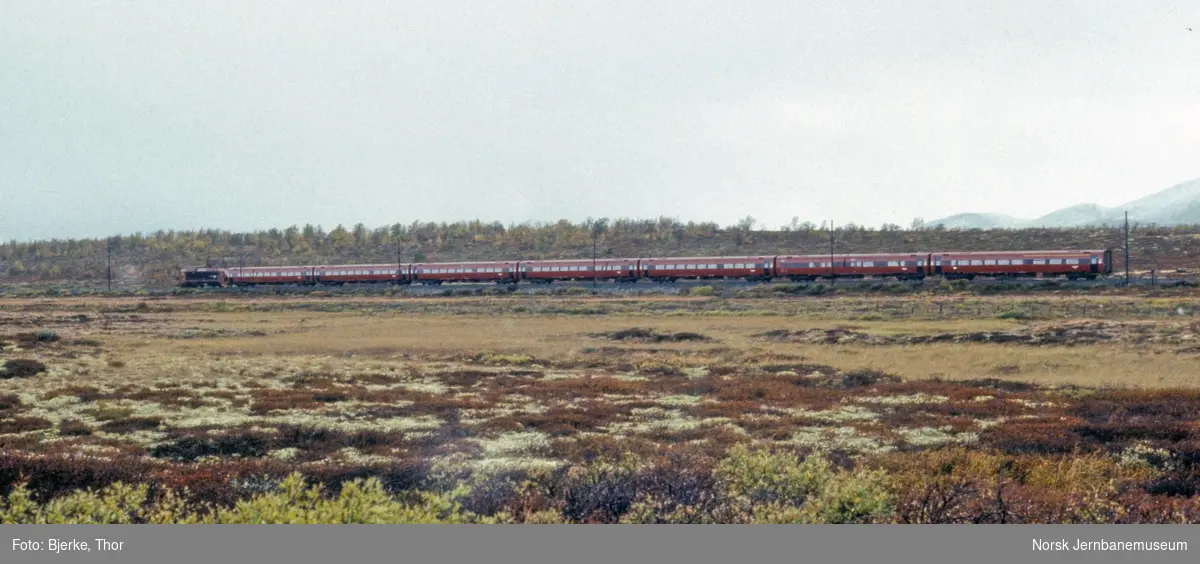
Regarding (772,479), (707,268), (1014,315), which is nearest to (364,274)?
(707,268)

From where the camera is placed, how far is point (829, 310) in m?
67.2

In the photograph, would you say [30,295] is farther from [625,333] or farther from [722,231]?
[722,231]

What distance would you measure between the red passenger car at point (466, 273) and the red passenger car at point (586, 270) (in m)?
1.91

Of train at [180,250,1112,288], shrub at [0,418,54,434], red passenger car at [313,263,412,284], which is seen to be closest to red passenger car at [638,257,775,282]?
train at [180,250,1112,288]

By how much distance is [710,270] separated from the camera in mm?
93875

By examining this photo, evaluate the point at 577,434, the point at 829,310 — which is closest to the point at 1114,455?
the point at 577,434

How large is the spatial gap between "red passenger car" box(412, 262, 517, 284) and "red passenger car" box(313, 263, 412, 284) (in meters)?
1.54

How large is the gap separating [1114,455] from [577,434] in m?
10.6

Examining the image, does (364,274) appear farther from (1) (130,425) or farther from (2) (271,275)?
(1) (130,425)

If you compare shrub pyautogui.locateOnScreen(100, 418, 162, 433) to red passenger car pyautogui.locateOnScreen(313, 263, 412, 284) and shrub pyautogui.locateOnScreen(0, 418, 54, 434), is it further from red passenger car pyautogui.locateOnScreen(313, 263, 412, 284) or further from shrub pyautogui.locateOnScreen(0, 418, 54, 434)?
red passenger car pyautogui.locateOnScreen(313, 263, 412, 284)

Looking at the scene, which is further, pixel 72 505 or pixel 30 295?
pixel 30 295

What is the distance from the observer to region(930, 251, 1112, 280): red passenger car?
78.4 metres

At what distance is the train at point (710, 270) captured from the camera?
79.7 m

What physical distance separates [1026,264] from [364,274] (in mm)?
72221
